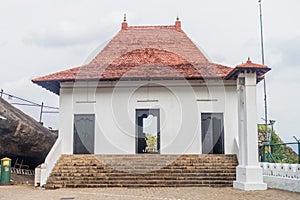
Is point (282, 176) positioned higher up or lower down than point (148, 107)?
lower down

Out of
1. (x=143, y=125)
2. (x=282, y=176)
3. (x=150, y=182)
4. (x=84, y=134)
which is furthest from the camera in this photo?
(x=143, y=125)

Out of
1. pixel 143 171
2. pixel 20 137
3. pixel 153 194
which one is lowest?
A: pixel 153 194

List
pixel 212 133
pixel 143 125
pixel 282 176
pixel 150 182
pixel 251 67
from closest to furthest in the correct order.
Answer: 1. pixel 282 176
2. pixel 251 67
3. pixel 150 182
4. pixel 212 133
5. pixel 143 125

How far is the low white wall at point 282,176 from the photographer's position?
33.9ft

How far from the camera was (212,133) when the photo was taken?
50.3 feet

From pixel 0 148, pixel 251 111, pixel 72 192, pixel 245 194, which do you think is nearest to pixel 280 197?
pixel 245 194

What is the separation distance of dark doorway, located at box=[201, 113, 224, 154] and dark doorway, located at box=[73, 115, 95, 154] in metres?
4.48

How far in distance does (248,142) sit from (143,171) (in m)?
3.68

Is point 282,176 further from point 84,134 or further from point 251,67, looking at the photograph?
point 84,134

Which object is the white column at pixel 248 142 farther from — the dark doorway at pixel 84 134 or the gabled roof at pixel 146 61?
the dark doorway at pixel 84 134

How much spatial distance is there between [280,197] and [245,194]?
3.32 feet

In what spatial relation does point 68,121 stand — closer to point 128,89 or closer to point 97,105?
point 97,105

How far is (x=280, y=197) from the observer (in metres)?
9.37

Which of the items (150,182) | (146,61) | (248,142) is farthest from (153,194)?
(146,61)
